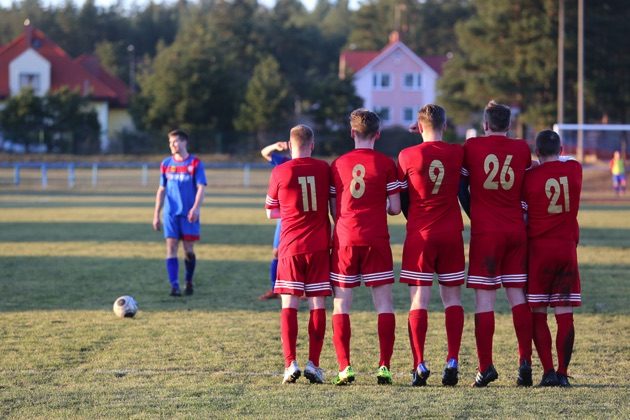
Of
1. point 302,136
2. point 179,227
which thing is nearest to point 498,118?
point 302,136

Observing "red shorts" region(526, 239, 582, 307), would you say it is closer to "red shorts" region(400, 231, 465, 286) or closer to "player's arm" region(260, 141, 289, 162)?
"red shorts" region(400, 231, 465, 286)

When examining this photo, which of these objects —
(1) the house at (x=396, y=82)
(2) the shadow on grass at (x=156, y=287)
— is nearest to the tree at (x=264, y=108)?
(1) the house at (x=396, y=82)

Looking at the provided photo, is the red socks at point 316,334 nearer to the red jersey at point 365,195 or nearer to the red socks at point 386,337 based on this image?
the red socks at point 386,337

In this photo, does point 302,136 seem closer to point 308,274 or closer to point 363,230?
point 363,230

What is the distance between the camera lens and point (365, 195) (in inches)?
287

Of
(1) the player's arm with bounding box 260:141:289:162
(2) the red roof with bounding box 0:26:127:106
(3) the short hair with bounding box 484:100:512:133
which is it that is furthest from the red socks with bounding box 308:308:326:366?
(2) the red roof with bounding box 0:26:127:106

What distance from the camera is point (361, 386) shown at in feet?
23.7

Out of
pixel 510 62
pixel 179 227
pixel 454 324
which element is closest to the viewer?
pixel 454 324

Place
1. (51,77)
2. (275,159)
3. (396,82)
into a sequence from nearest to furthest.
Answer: (275,159) < (51,77) < (396,82)

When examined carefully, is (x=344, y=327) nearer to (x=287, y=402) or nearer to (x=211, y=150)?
(x=287, y=402)

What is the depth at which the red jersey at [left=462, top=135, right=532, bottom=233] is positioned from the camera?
7.29 meters

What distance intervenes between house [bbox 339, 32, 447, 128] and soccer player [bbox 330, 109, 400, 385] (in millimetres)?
70396

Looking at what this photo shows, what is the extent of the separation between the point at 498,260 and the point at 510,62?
51.1 m

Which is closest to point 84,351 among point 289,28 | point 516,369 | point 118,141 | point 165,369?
point 165,369
